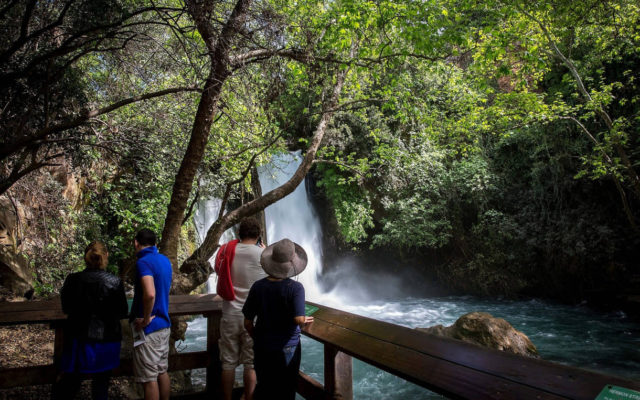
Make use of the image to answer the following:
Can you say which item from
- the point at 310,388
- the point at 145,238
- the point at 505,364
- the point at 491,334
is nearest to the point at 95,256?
the point at 145,238

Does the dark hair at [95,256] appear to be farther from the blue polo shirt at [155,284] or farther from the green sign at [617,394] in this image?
the green sign at [617,394]

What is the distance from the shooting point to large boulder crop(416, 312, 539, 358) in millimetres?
6754

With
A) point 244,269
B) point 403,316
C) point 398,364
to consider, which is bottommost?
point 403,316

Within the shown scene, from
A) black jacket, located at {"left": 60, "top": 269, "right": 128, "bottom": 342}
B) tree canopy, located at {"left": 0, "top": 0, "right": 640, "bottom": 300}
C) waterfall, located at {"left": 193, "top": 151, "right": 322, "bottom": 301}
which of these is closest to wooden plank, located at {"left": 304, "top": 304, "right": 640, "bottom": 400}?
black jacket, located at {"left": 60, "top": 269, "right": 128, "bottom": 342}

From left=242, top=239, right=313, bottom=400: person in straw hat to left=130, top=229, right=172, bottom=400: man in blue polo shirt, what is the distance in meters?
0.93

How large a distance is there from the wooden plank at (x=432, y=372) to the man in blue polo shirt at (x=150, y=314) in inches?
54.1

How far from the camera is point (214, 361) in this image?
136 inches

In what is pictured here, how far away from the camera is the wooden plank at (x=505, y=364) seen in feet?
4.59

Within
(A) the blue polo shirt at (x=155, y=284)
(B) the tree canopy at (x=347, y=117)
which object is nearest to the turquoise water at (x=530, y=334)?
(B) the tree canopy at (x=347, y=117)

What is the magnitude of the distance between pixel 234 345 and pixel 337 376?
1.00m

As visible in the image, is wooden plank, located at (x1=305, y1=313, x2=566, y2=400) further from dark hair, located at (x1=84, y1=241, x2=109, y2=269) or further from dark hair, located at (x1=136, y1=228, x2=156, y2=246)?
dark hair, located at (x1=84, y1=241, x2=109, y2=269)

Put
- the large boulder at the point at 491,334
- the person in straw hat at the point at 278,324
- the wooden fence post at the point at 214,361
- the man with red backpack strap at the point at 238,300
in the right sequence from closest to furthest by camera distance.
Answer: the person in straw hat at the point at 278,324 → the man with red backpack strap at the point at 238,300 → the wooden fence post at the point at 214,361 → the large boulder at the point at 491,334

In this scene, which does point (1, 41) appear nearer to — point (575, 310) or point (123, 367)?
point (123, 367)

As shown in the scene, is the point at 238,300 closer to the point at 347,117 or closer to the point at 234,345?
the point at 234,345
